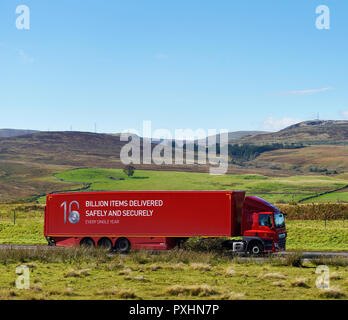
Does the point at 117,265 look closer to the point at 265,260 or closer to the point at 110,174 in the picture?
the point at 265,260

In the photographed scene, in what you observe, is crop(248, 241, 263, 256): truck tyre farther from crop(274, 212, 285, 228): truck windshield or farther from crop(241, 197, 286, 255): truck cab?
crop(274, 212, 285, 228): truck windshield

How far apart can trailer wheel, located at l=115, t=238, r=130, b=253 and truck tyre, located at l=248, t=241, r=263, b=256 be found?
24.5 ft

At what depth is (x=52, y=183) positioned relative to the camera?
156 m

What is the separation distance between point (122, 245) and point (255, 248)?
26.9 ft

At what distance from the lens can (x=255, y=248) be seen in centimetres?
3011

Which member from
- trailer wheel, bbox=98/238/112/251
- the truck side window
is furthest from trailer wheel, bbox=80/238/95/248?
the truck side window

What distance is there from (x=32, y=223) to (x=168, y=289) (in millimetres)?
37810

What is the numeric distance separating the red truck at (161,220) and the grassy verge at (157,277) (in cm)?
241

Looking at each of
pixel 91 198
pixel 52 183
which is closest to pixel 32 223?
pixel 91 198

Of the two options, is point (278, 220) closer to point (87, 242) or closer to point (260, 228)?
point (260, 228)

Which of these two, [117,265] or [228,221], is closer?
[117,265]

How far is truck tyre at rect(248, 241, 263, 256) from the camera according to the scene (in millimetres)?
30078

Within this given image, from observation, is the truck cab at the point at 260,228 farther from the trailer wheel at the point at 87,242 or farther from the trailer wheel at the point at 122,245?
the trailer wheel at the point at 87,242

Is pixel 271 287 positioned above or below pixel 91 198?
below
